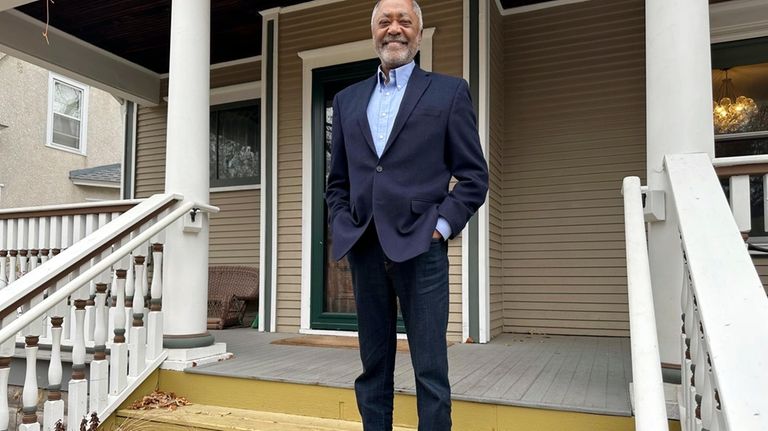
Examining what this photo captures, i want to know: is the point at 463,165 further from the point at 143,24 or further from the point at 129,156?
the point at 129,156

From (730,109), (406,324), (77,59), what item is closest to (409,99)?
(406,324)

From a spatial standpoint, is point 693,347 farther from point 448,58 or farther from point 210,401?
point 448,58

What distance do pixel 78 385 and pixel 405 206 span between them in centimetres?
199

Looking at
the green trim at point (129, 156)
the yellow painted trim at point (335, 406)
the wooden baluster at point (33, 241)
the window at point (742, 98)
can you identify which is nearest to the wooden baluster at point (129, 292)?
the yellow painted trim at point (335, 406)

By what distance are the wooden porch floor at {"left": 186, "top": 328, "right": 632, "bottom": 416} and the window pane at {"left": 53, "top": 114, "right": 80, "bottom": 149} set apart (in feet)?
31.4

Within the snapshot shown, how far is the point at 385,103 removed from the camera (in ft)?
5.90

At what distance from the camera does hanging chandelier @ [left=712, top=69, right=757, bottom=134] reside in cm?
436

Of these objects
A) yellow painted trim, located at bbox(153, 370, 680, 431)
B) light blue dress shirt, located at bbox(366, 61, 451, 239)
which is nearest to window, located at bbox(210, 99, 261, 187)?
yellow painted trim, located at bbox(153, 370, 680, 431)

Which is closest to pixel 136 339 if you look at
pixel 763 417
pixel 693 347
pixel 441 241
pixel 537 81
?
pixel 441 241

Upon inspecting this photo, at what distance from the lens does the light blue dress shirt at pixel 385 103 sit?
1.75 m

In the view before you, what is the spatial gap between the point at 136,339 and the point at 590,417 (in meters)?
2.22

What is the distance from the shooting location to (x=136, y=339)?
2.98m

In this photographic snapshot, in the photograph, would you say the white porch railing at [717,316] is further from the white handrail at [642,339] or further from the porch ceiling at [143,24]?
the porch ceiling at [143,24]

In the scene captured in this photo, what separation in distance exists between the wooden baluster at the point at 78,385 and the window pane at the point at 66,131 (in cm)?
1043
